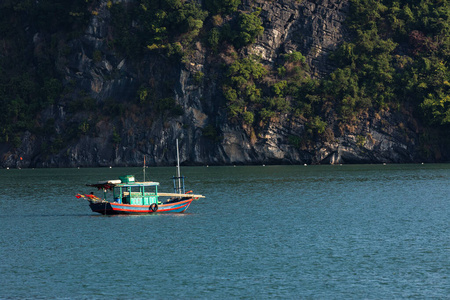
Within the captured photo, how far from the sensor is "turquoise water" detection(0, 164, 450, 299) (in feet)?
110

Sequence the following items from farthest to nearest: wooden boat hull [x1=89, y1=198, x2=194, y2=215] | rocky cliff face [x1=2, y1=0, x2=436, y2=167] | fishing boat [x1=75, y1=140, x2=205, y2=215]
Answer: rocky cliff face [x1=2, y1=0, x2=436, y2=167]
wooden boat hull [x1=89, y1=198, x2=194, y2=215]
fishing boat [x1=75, y1=140, x2=205, y2=215]

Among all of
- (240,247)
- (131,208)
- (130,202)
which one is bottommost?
(240,247)

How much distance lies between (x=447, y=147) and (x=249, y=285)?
110144 millimetres

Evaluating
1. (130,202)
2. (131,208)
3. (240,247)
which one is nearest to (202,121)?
(130,202)

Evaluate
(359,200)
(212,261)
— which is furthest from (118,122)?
(212,261)

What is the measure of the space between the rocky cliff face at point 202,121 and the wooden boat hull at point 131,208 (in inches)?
2864

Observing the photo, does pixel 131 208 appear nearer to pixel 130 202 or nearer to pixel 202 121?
pixel 130 202

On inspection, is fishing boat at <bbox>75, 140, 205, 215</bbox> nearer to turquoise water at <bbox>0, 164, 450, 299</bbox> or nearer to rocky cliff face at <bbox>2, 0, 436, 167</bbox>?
turquoise water at <bbox>0, 164, 450, 299</bbox>

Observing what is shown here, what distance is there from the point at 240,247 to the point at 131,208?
1925 cm

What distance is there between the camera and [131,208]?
200 feet

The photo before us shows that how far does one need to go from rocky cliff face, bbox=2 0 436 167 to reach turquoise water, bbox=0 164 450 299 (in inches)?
2163

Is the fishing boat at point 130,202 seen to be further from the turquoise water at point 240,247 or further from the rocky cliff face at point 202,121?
the rocky cliff face at point 202,121

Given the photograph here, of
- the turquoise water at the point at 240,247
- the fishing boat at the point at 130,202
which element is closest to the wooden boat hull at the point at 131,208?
the fishing boat at the point at 130,202

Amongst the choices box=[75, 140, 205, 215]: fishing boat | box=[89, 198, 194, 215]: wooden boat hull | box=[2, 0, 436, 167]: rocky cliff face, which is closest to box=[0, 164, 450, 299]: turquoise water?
box=[89, 198, 194, 215]: wooden boat hull
